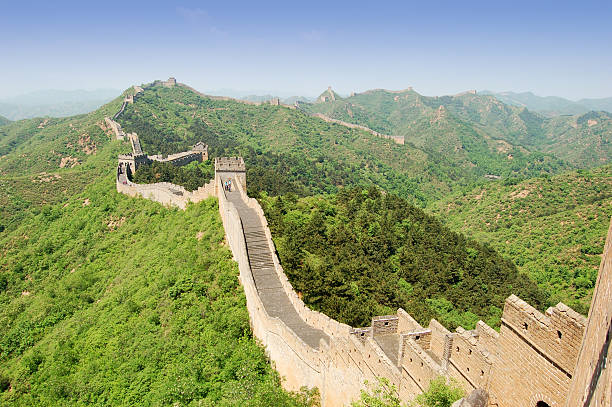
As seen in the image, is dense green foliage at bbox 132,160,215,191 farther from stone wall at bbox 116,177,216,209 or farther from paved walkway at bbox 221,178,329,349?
paved walkway at bbox 221,178,329,349

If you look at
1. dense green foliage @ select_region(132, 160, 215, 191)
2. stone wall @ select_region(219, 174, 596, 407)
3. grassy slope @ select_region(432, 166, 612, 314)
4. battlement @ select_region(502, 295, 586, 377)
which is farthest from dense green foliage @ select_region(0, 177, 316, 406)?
grassy slope @ select_region(432, 166, 612, 314)

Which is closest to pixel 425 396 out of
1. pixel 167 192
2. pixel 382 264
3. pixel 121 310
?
pixel 121 310

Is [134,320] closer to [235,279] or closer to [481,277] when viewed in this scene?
[235,279]

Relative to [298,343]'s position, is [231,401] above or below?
below

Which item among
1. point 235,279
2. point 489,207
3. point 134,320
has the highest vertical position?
point 235,279

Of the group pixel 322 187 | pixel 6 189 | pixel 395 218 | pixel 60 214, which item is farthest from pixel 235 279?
pixel 322 187

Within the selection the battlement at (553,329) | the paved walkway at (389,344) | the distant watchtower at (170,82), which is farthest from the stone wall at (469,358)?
the distant watchtower at (170,82)
